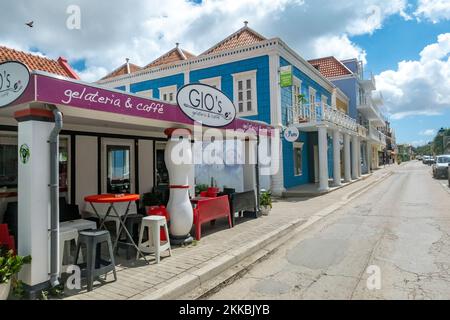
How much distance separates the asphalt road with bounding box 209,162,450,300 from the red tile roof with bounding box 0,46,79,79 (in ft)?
35.0

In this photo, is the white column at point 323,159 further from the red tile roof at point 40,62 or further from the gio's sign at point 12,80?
the gio's sign at point 12,80

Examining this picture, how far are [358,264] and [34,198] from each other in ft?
16.8

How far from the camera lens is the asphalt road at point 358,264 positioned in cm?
434

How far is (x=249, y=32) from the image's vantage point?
61.4ft

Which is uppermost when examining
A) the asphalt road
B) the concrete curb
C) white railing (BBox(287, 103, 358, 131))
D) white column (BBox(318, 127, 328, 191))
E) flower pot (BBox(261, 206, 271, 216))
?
white railing (BBox(287, 103, 358, 131))

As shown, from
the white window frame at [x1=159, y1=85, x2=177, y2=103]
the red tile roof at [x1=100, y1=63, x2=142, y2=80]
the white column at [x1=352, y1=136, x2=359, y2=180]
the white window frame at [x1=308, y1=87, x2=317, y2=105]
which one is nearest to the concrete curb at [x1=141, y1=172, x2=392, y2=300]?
the white window frame at [x1=159, y1=85, x2=177, y2=103]

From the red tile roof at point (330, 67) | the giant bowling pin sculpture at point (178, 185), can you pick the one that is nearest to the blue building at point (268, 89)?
the giant bowling pin sculpture at point (178, 185)

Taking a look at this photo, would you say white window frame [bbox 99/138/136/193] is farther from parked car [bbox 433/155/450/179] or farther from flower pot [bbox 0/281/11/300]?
parked car [bbox 433/155/450/179]

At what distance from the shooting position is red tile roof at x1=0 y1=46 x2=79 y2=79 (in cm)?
1122

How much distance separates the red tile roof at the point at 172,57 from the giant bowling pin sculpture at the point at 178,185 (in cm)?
1537
